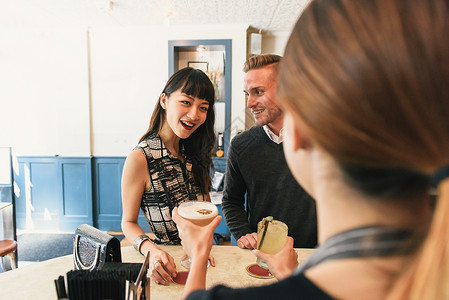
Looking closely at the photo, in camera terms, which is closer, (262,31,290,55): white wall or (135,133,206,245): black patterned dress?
(135,133,206,245): black patterned dress

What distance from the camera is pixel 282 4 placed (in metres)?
3.47

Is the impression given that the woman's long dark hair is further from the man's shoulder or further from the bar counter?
the bar counter

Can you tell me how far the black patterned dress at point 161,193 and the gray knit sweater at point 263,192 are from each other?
0.42 metres

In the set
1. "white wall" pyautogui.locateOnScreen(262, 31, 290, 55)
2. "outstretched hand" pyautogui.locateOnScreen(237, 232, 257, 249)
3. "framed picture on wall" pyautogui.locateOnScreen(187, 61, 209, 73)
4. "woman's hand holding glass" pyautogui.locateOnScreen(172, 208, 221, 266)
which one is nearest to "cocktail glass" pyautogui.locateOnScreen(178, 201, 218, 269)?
"woman's hand holding glass" pyautogui.locateOnScreen(172, 208, 221, 266)

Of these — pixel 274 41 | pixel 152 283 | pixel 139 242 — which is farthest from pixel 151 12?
pixel 152 283

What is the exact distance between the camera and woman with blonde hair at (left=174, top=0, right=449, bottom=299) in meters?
0.38

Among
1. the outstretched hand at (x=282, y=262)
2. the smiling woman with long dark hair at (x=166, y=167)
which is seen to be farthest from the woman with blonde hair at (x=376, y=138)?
the smiling woman with long dark hair at (x=166, y=167)

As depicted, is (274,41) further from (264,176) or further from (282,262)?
(282,262)

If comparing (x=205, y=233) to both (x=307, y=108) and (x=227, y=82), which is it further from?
(x=227, y=82)

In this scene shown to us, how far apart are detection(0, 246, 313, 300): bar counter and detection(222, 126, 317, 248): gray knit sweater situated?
13.8 inches

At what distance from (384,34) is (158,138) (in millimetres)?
1369

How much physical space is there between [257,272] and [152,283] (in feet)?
1.42

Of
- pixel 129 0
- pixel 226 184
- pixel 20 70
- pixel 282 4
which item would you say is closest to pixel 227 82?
pixel 282 4

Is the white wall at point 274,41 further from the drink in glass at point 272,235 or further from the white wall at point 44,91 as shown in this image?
the drink in glass at point 272,235
